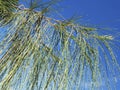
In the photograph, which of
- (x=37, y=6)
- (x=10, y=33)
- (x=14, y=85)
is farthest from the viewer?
(x=37, y=6)

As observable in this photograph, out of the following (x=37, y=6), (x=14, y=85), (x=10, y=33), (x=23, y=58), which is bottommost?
(x=14, y=85)

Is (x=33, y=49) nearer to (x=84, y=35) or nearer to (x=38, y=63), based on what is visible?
(x=38, y=63)

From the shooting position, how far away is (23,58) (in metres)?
1.20

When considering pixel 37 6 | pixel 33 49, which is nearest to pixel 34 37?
pixel 33 49

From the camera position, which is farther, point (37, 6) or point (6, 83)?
point (37, 6)

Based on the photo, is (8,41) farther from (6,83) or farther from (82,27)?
(82,27)

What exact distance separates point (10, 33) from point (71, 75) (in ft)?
0.99

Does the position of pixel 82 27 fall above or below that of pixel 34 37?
above

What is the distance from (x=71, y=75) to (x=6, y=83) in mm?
240

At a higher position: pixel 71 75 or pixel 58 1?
pixel 58 1

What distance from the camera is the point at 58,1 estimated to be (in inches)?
56.4

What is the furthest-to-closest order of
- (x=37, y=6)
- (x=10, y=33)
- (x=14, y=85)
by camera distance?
1. (x=37, y=6)
2. (x=10, y=33)
3. (x=14, y=85)

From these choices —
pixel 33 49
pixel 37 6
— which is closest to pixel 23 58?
pixel 33 49

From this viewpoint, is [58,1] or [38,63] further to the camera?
[58,1]
